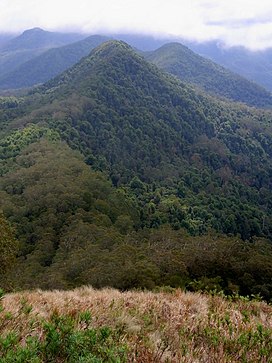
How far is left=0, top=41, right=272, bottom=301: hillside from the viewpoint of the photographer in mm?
38250

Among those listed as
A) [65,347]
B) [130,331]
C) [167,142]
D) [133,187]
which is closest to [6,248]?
[130,331]

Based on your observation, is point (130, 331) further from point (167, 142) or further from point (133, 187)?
point (167, 142)

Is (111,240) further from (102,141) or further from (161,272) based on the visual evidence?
(102,141)

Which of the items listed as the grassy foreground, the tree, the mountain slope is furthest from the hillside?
the tree

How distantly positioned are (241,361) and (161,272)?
30524 mm

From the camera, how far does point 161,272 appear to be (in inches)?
1369

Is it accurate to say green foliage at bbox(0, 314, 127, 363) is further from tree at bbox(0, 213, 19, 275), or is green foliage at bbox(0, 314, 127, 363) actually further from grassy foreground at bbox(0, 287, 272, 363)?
tree at bbox(0, 213, 19, 275)

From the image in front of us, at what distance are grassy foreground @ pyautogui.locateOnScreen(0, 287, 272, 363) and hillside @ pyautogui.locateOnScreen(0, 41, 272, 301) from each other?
3475mm

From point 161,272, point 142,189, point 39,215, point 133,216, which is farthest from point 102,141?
point 161,272

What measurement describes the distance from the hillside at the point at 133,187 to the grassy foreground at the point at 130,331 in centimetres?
348

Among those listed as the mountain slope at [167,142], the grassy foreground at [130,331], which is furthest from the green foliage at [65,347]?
the mountain slope at [167,142]

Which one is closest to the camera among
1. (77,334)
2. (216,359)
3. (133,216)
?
(77,334)

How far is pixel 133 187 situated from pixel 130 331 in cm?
10619

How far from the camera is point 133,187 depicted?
112 metres
